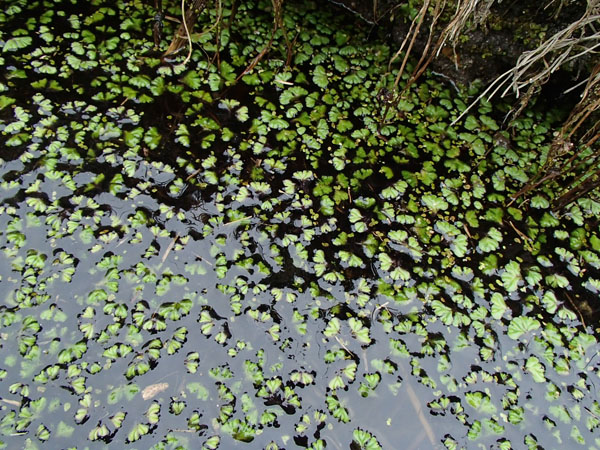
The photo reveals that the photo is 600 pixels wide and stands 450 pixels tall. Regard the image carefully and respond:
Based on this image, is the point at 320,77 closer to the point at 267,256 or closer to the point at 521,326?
the point at 267,256

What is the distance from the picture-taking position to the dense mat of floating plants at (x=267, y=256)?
231cm

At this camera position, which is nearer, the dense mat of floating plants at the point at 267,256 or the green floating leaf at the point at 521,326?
the dense mat of floating plants at the point at 267,256

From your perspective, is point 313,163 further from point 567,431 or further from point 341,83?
point 567,431

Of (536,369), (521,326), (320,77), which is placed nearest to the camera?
(536,369)

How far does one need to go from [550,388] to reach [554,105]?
206 cm

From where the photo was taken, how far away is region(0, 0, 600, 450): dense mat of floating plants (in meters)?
2.31

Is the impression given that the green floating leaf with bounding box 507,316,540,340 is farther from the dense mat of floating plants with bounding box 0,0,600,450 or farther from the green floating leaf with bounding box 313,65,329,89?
the green floating leaf with bounding box 313,65,329,89

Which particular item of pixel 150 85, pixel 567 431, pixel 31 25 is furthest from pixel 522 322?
pixel 31 25

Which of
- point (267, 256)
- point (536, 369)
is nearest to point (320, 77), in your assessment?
point (267, 256)

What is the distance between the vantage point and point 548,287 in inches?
111

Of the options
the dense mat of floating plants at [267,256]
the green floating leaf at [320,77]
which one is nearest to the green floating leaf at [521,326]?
the dense mat of floating plants at [267,256]

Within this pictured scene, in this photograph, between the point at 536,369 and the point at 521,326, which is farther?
the point at 521,326

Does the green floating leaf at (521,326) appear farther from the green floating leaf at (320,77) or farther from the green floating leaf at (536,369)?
the green floating leaf at (320,77)

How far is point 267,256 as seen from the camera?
9.00 feet
